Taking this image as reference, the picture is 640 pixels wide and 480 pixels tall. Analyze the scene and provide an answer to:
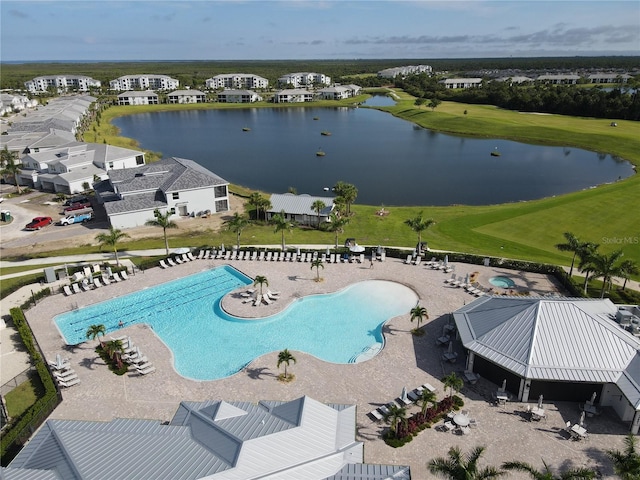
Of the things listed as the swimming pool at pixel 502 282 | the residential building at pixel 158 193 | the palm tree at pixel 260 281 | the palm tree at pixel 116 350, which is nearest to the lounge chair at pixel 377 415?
the palm tree at pixel 260 281

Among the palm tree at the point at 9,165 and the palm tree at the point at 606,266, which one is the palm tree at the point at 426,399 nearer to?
the palm tree at the point at 606,266

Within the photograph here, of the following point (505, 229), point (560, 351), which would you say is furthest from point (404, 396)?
point (505, 229)

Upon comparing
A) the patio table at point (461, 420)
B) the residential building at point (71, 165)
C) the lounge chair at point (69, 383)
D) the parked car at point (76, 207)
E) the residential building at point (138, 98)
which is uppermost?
the residential building at point (138, 98)

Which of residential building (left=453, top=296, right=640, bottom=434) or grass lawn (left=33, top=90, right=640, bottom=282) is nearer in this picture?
residential building (left=453, top=296, right=640, bottom=434)

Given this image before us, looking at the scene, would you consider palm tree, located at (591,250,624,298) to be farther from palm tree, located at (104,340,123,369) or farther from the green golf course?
palm tree, located at (104,340,123,369)

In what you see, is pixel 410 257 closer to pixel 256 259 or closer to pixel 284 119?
pixel 256 259

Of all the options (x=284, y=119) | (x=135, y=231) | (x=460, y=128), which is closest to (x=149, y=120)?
(x=284, y=119)

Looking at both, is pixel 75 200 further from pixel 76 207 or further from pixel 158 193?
pixel 158 193

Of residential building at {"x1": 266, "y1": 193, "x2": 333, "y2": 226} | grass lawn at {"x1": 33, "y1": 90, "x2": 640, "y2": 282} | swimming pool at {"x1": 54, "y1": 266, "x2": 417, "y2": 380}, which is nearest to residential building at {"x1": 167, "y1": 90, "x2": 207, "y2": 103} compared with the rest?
grass lawn at {"x1": 33, "y1": 90, "x2": 640, "y2": 282}
